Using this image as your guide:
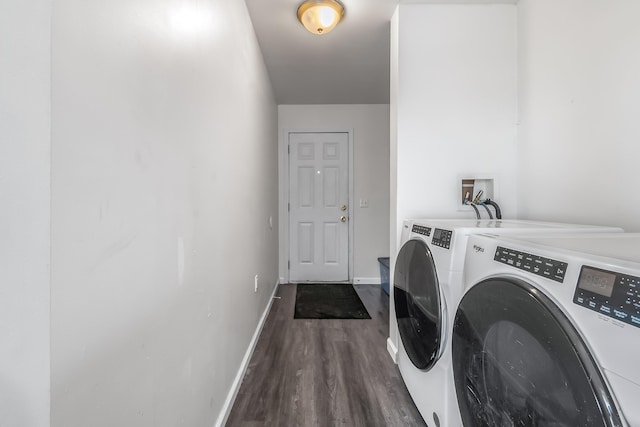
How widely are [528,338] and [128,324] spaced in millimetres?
885

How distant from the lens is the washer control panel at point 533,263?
23.1 inches

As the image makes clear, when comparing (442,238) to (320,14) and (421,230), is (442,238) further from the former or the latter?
(320,14)

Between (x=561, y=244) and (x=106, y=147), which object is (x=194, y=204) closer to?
(x=106, y=147)

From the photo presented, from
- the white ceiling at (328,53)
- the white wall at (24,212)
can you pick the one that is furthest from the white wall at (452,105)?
the white wall at (24,212)

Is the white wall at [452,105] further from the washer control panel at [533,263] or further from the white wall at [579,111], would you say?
the washer control panel at [533,263]

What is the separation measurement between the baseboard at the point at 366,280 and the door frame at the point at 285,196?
0.06m

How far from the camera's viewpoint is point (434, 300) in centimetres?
110

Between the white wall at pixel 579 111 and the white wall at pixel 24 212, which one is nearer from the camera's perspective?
the white wall at pixel 24 212

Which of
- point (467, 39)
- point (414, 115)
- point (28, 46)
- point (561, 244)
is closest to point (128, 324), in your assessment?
point (28, 46)

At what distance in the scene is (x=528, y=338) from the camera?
24.4 inches

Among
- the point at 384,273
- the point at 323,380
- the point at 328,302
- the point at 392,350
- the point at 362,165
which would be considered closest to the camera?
the point at 323,380

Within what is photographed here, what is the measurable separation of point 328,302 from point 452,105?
2040mm

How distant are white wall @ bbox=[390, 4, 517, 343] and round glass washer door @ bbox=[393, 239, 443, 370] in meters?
0.38

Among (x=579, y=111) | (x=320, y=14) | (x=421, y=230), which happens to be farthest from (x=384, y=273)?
(x=320, y=14)
